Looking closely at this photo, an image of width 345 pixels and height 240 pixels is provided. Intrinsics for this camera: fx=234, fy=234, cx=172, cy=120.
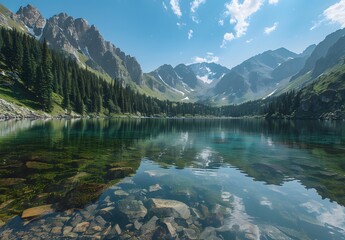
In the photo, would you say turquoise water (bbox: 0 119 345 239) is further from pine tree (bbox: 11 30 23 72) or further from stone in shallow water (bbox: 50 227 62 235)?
pine tree (bbox: 11 30 23 72)

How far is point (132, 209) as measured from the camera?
40.9ft

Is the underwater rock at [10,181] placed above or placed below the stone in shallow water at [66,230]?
above

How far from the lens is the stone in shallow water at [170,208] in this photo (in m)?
12.0

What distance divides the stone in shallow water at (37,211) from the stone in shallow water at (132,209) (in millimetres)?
3500

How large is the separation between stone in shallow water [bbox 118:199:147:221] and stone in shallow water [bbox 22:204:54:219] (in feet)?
11.5

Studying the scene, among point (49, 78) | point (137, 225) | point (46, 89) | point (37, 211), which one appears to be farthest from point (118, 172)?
point (49, 78)

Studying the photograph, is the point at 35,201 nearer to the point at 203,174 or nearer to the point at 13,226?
the point at 13,226

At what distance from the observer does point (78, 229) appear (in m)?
10.1

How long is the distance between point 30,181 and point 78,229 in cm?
851

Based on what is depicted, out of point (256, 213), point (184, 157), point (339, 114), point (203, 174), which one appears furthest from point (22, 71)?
point (339, 114)

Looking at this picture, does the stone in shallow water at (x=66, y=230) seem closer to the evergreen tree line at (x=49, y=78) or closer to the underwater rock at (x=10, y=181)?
the underwater rock at (x=10, y=181)

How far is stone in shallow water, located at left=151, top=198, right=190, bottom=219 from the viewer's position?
12016mm

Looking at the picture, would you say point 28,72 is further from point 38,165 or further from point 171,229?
point 171,229

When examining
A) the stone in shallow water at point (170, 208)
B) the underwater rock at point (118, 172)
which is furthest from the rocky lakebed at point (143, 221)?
the underwater rock at point (118, 172)
